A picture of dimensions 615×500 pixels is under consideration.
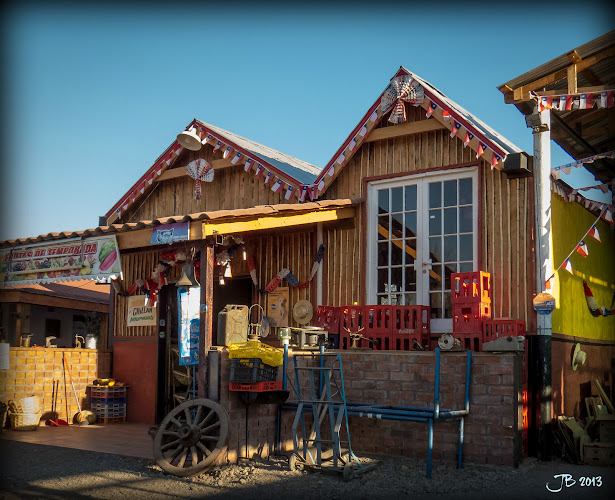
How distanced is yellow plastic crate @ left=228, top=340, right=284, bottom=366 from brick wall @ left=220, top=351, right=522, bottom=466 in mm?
189

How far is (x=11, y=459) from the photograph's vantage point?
28.7ft

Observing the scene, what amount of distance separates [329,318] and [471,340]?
229 cm

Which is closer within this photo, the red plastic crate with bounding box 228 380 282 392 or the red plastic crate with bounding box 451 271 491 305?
the red plastic crate with bounding box 228 380 282 392

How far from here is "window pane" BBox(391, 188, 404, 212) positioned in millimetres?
10500

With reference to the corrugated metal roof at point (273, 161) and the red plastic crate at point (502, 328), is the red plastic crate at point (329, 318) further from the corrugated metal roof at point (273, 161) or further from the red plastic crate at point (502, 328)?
the corrugated metal roof at point (273, 161)

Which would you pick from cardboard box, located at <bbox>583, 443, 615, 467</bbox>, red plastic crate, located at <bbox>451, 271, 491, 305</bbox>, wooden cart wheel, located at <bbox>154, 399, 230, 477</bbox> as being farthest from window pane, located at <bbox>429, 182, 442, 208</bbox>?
wooden cart wheel, located at <bbox>154, 399, 230, 477</bbox>

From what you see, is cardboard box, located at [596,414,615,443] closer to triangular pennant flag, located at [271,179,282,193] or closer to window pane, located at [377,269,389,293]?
window pane, located at [377,269,389,293]

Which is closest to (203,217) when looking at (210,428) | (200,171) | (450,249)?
(210,428)

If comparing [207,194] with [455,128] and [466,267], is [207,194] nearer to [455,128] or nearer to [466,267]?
[455,128]

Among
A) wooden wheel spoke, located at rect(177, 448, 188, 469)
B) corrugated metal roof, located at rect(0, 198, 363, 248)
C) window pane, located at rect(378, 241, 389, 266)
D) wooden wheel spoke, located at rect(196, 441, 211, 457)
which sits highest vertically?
corrugated metal roof, located at rect(0, 198, 363, 248)

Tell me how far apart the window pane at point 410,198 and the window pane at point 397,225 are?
18cm

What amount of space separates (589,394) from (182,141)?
25.4 feet

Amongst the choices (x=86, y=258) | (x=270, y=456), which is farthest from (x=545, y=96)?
(x=86, y=258)

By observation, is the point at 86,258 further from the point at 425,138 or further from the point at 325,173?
the point at 425,138
